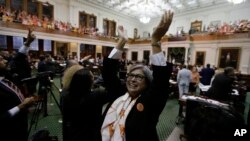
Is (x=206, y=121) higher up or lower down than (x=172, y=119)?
higher up

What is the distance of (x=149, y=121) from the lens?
101cm

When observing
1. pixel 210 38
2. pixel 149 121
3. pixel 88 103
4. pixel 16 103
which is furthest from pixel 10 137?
pixel 210 38

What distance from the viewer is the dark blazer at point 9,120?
4.75 feet

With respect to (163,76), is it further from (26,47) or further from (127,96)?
(26,47)

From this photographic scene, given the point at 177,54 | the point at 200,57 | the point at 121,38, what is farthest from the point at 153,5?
the point at 121,38

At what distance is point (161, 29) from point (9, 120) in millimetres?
1644

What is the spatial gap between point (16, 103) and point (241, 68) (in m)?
13.3

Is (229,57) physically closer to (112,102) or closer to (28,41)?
(112,102)

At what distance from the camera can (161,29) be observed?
100 centimetres

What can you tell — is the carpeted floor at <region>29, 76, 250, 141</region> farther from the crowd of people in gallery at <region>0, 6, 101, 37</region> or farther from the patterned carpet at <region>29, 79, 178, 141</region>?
the crowd of people in gallery at <region>0, 6, 101, 37</region>

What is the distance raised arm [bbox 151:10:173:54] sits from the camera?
3.22 feet

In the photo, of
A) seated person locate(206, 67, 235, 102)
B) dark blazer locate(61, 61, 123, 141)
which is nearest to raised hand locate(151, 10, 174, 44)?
dark blazer locate(61, 61, 123, 141)

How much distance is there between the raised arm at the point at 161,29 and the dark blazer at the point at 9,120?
1503 mm

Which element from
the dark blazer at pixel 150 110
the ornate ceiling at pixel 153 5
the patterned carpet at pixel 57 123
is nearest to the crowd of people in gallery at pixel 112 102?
the dark blazer at pixel 150 110
